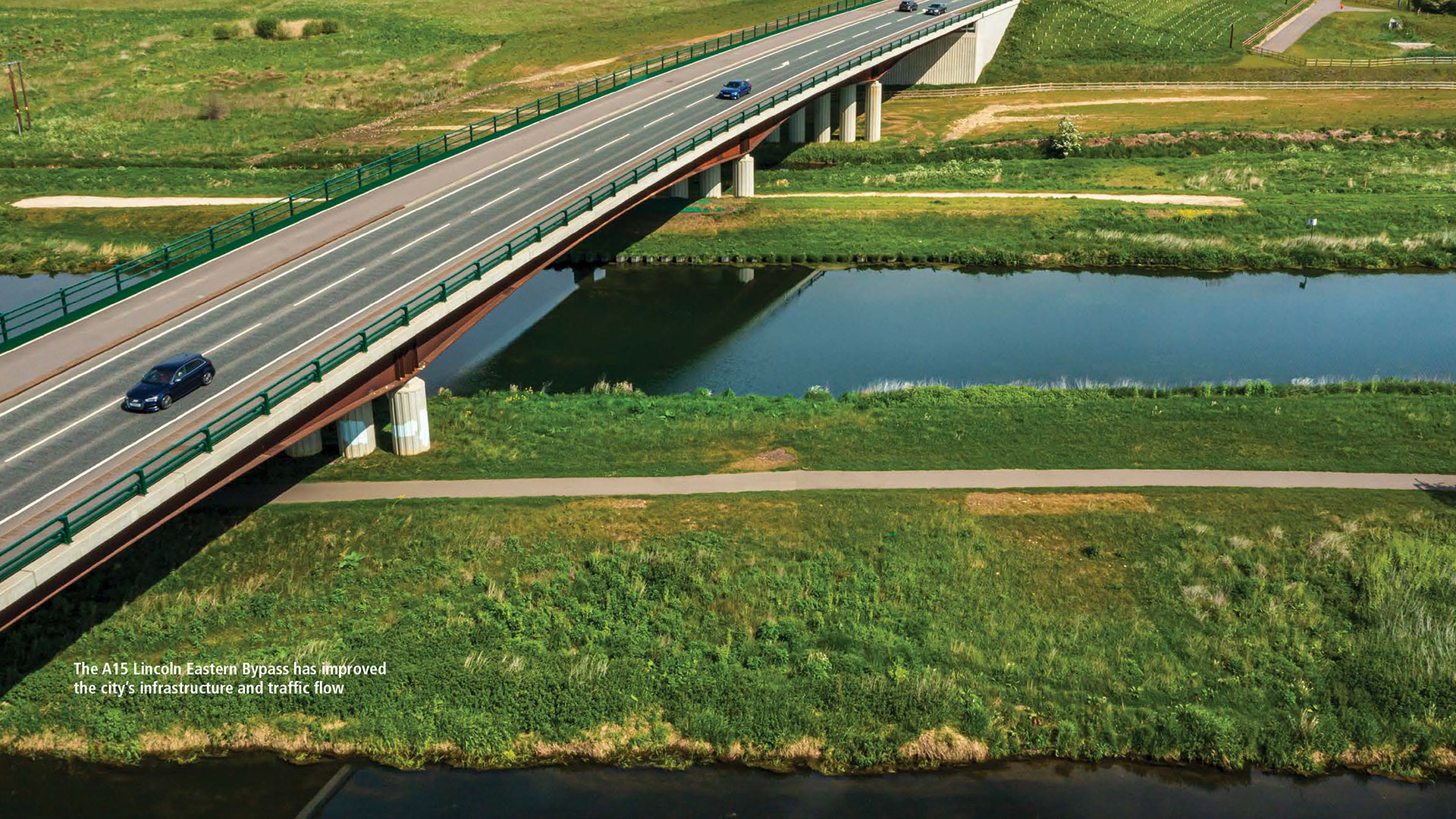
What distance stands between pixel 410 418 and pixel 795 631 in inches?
646

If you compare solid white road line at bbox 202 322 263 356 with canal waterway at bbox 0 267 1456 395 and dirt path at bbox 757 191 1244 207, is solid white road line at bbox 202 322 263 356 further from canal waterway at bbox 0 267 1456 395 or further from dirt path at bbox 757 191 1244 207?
dirt path at bbox 757 191 1244 207

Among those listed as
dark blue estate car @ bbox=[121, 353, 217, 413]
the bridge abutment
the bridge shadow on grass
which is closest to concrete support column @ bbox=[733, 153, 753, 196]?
the bridge abutment

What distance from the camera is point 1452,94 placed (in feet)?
343

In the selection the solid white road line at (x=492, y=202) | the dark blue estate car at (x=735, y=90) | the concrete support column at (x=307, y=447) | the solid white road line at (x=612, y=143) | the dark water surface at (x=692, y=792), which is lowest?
the dark water surface at (x=692, y=792)

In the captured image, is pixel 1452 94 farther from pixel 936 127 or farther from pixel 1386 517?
pixel 1386 517

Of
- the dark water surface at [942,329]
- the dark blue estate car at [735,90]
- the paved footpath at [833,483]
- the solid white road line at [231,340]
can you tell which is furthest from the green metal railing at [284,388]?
the dark blue estate car at [735,90]

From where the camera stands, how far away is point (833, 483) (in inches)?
→ 1581

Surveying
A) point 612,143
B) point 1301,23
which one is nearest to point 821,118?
point 612,143

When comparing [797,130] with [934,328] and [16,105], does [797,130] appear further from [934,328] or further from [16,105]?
[16,105]

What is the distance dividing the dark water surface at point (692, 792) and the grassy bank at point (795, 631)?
21.7 inches

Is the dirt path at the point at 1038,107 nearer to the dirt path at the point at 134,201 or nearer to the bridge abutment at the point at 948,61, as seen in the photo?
the bridge abutment at the point at 948,61

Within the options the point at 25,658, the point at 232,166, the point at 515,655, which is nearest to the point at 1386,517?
the point at 515,655

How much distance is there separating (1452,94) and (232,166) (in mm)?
102571

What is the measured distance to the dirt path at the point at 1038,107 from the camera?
98625 millimetres
